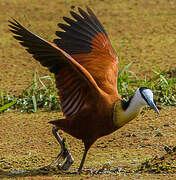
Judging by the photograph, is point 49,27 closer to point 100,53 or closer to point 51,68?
point 100,53

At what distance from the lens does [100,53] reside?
554 cm

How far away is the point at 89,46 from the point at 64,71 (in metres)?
0.89

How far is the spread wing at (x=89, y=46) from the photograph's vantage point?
5324 millimetres

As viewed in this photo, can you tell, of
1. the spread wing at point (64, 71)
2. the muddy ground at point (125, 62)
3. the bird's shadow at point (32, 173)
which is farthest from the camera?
the muddy ground at point (125, 62)

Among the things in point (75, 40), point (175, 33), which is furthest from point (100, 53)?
point (175, 33)

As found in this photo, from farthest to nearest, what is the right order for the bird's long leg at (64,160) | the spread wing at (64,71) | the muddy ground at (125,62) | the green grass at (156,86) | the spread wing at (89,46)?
the green grass at (156,86), the spread wing at (89,46), the muddy ground at (125,62), the bird's long leg at (64,160), the spread wing at (64,71)

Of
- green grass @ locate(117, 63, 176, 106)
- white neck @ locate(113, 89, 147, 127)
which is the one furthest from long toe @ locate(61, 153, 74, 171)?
green grass @ locate(117, 63, 176, 106)

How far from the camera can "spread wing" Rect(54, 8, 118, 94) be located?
210 inches

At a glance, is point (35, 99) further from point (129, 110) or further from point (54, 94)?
point (129, 110)

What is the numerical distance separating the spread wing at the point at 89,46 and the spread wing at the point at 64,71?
0.42 m

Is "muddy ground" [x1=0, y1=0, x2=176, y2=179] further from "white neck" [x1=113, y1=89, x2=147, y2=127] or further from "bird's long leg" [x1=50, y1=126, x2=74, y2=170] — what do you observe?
"white neck" [x1=113, y1=89, x2=147, y2=127]

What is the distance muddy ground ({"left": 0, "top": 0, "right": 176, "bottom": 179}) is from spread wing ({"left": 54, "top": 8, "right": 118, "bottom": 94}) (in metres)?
0.77

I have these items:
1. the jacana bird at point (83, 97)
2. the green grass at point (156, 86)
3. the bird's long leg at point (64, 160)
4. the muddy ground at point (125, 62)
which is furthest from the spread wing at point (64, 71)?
the green grass at point (156, 86)

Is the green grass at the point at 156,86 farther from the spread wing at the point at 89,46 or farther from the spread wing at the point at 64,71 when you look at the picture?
the spread wing at the point at 64,71
